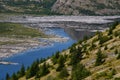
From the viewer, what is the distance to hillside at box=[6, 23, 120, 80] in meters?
46.5

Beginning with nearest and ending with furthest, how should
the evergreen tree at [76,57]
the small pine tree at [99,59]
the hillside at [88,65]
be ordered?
the hillside at [88,65], the small pine tree at [99,59], the evergreen tree at [76,57]

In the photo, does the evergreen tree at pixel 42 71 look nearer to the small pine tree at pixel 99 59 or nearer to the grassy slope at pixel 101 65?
the grassy slope at pixel 101 65

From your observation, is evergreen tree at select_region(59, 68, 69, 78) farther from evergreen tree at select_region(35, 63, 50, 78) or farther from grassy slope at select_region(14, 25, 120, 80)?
evergreen tree at select_region(35, 63, 50, 78)

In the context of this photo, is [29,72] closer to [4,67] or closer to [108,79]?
[108,79]

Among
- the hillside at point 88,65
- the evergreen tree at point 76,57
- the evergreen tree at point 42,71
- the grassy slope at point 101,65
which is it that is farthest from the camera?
the evergreen tree at point 42,71

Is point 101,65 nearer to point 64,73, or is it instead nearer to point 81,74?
point 81,74

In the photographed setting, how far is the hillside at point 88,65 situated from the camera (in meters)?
46.5

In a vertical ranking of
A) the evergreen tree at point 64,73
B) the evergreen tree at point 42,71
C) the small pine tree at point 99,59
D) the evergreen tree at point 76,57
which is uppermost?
the small pine tree at point 99,59

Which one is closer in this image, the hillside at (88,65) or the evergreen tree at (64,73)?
the hillside at (88,65)

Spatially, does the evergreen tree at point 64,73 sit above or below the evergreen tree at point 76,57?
below

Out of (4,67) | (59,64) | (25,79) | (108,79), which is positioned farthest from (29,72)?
(4,67)

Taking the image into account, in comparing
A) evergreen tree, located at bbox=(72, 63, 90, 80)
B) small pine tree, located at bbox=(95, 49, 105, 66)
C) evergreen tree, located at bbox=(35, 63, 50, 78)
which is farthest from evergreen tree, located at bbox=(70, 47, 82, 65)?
evergreen tree, located at bbox=(72, 63, 90, 80)

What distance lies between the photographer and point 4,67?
185125mm

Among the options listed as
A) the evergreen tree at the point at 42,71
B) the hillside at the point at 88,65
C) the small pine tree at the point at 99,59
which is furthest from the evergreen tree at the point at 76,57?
the small pine tree at the point at 99,59
